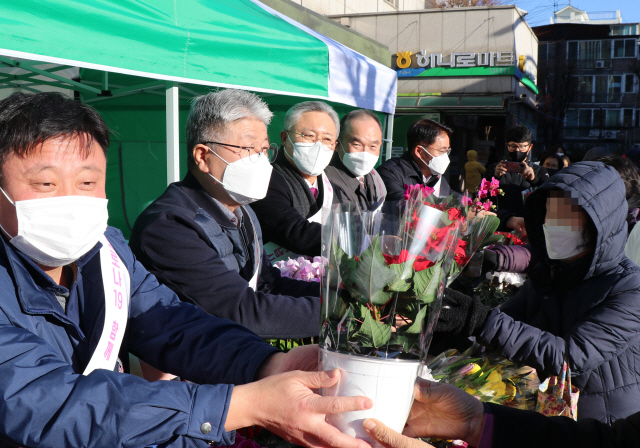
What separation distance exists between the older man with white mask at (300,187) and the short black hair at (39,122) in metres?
1.68

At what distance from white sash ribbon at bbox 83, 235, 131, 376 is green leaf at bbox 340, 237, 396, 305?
74 cm

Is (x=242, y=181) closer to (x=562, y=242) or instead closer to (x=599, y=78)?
(x=562, y=242)

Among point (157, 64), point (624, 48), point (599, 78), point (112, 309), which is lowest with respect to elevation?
point (112, 309)

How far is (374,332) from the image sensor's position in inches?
49.7

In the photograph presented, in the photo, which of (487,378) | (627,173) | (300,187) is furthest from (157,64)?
(627,173)

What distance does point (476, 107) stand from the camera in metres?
15.6

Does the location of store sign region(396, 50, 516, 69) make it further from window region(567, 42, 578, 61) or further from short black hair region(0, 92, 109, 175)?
window region(567, 42, 578, 61)

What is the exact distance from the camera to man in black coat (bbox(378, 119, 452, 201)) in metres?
5.07

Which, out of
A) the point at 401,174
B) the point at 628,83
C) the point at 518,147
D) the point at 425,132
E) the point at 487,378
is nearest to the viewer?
the point at 487,378

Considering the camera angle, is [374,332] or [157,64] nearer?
[374,332]

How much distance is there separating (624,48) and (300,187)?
189 feet

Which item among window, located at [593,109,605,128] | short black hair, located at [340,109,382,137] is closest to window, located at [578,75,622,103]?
window, located at [593,109,605,128]

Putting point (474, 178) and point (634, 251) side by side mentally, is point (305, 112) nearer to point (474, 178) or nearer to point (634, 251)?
point (634, 251)

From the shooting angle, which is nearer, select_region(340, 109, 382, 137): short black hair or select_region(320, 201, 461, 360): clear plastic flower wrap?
select_region(320, 201, 461, 360): clear plastic flower wrap
